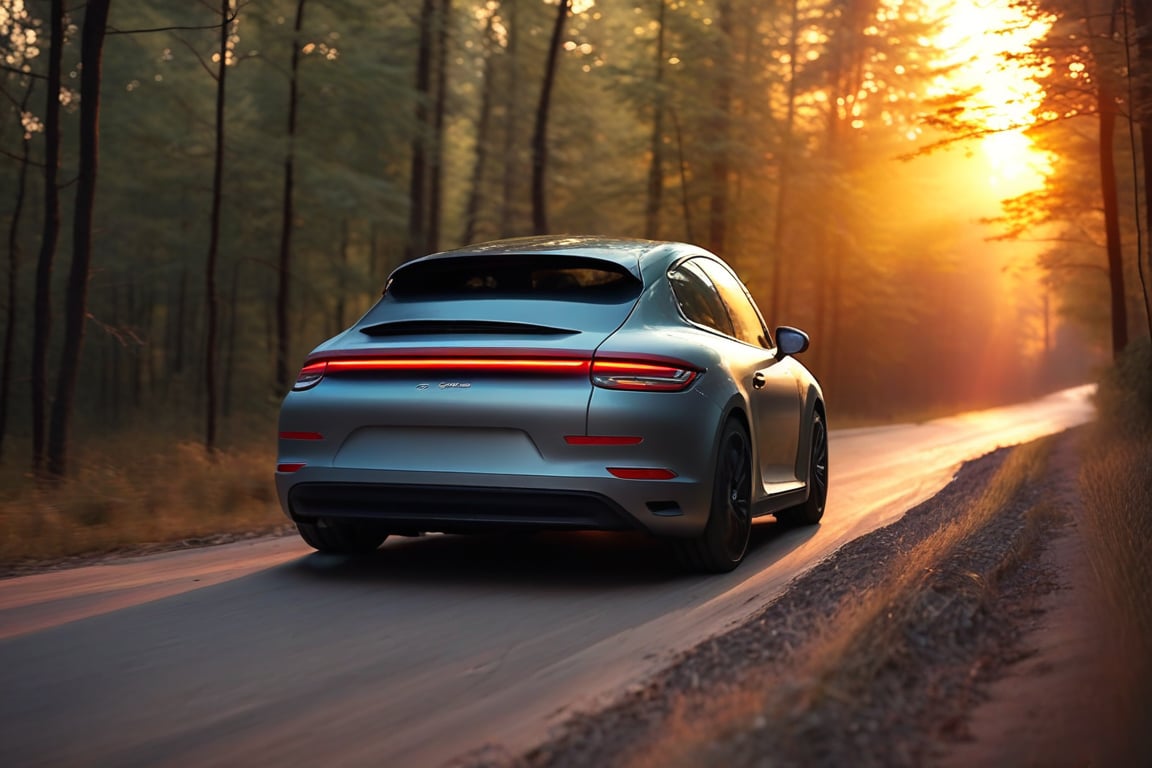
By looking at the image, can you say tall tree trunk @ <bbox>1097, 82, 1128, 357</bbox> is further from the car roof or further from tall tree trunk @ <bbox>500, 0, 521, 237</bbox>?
tall tree trunk @ <bbox>500, 0, 521, 237</bbox>

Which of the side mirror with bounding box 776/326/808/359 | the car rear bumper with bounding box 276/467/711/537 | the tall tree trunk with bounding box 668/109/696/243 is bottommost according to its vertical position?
the car rear bumper with bounding box 276/467/711/537

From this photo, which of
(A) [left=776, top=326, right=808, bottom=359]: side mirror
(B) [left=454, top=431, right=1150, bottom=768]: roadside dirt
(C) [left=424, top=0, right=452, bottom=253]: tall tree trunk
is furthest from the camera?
(C) [left=424, top=0, right=452, bottom=253]: tall tree trunk

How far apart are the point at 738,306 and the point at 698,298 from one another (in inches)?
36.8

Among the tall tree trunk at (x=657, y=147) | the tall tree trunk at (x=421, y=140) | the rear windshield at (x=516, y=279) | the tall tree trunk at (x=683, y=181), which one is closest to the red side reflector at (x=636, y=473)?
the rear windshield at (x=516, y=279)

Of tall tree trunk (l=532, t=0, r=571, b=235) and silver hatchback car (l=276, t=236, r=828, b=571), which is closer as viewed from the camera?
silver hatchback car (l=276, t=236, r=828, b=571)

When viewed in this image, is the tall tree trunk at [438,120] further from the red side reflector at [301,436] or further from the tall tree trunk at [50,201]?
the red side reflector at [301,436]

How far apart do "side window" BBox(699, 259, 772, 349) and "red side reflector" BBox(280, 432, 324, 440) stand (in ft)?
8.82

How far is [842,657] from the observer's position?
13.0ft

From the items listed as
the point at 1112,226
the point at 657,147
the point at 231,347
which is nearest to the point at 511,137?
the point at 657,147

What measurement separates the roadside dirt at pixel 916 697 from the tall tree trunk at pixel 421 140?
2308 centimetres

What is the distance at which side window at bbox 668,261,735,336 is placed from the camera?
278 inches

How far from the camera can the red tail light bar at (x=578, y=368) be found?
19.7ft

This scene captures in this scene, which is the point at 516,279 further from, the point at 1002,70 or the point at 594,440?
the point at 1002,70

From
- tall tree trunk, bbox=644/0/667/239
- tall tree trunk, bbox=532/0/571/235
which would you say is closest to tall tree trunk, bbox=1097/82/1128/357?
tall tree trunk, bbox=532/0/571/235
